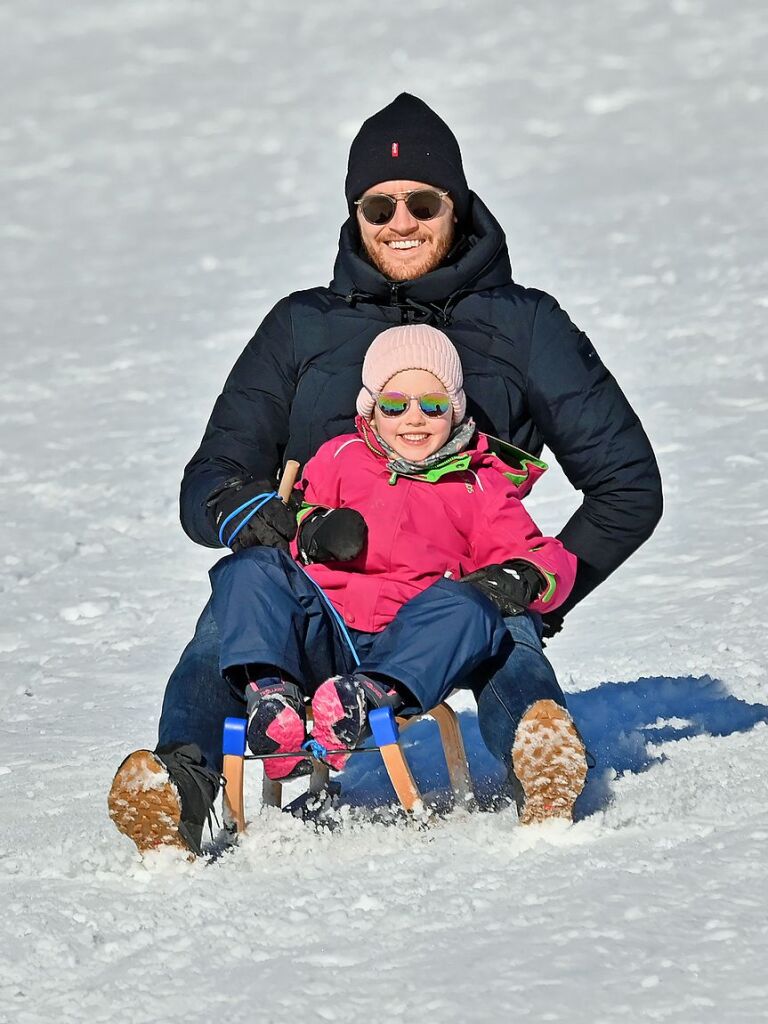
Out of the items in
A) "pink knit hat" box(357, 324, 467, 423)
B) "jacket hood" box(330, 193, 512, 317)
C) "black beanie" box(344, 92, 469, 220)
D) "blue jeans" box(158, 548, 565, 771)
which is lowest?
"blue jeans" box(158, 548, 565, 771)

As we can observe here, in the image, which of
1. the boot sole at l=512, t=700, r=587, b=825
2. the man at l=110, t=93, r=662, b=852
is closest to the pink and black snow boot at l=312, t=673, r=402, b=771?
the boot sole at l=512, t=700, r=587, b=825

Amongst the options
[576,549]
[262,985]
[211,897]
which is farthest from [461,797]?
[262,985]

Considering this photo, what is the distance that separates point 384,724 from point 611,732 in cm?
132

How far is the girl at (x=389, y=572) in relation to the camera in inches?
124

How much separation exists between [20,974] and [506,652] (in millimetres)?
1207

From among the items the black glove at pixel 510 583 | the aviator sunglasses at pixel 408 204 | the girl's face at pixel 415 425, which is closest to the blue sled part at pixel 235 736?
the black glove at pixel 510 583

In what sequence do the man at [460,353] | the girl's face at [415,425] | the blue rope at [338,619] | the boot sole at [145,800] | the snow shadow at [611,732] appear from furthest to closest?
the snow shadow at [611,732] < the man at [460,353] < the girl's face at [415,425] < the blue rope at [338,619] < the boot sole at [145,800]

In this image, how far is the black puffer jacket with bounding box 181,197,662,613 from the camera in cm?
377

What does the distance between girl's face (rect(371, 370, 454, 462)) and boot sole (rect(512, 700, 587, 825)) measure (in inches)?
25.4

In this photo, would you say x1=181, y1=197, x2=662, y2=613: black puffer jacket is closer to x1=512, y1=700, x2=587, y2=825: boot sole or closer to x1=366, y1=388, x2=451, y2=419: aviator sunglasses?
x1=366, y1=388, x2=451, y2=419: aviator sunglasses

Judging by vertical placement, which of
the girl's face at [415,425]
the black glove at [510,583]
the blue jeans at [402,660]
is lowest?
the blue jeans at [402,660]

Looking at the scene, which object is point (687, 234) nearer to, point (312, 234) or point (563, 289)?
point (563, 289)

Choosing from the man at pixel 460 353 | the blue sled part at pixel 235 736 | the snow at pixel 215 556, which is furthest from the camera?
the man at pixel 460 353

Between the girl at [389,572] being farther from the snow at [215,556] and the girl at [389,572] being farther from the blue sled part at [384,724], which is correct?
the snow at [215,556]
